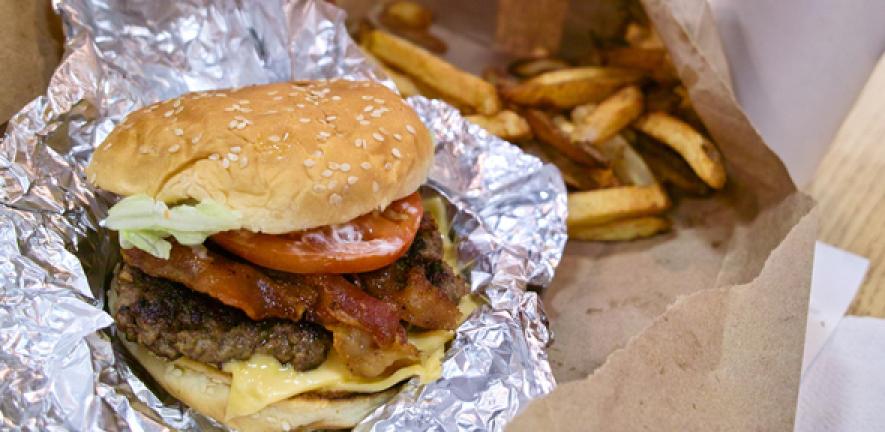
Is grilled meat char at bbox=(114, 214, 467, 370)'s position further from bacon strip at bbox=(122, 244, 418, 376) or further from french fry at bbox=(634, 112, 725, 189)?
french fry at bbox=(634, 112, 725, 189)

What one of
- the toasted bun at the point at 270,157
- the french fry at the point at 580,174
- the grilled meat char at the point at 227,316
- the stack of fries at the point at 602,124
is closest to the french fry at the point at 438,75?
the stack of fries at the point at 602,124

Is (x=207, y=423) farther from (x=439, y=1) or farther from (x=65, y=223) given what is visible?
(x=439, y=1)

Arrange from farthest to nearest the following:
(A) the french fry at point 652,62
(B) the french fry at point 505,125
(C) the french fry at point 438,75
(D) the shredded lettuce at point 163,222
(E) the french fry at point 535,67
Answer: (E) the french fry at point 535,67
(A) the french fry at point 652,62
(C) the french fry at point 438,75
(B) the french fry at point 505,125
(D) the shredded lettuce at point 163,222

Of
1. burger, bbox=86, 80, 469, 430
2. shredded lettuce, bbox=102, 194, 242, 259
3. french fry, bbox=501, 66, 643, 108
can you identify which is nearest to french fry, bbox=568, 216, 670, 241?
french fry, bbox=501, 66, 643, 108

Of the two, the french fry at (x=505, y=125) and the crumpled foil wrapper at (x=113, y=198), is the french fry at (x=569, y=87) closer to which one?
the french fry at (x=505, y=125)

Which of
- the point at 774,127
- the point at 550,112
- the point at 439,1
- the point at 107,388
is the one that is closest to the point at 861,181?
the point at 774,127

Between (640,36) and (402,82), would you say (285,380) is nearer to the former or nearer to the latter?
(402,82)

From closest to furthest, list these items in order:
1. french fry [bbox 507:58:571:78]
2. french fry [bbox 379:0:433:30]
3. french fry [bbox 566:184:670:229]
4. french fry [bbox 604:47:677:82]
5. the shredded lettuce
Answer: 1. the shredded lettuce
2. french fry [bbox 566:184:670:229]
3. french fry [bbox 604:47:677:82]
4. french fry [bbox 507:58:571:78]
5. french fry [bbox 379:0:433:30]
